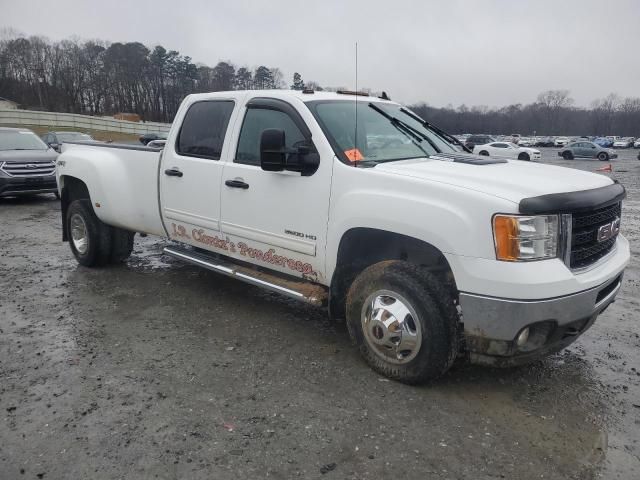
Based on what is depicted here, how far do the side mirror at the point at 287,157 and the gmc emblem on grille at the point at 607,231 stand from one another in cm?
198

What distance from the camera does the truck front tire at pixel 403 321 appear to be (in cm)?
322

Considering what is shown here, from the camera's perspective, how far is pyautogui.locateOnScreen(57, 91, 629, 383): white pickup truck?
2.96 meters

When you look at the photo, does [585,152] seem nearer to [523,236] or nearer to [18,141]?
[18,141]

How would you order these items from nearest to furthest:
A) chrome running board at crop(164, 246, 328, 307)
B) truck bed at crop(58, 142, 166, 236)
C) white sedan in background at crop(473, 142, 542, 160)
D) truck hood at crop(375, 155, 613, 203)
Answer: truck hood at crop(375, 155, 613, 203), chrome running board at crop(164, 246, 328, 307), truck bed at crop(58, 142, 166, 236), white sedan in background at crop(473, 142, 542, 160)

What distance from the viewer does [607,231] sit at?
3.45 m

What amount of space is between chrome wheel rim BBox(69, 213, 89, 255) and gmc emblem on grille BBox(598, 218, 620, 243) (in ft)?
17.9

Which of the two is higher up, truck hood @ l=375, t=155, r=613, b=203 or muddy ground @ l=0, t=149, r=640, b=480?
truck hood @ l=375, t=155, r=613, b=203

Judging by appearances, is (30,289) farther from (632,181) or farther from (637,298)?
(632,181)

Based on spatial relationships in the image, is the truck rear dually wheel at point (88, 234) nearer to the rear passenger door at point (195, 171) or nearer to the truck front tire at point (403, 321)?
the rear passenger door at point (195, 171)

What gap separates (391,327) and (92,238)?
4.21m

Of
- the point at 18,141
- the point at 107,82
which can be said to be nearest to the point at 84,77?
the point at 107,82

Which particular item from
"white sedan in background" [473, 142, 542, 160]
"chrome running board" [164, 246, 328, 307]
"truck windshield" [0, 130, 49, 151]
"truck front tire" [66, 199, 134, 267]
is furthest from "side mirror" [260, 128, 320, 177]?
"white sedan in background" [473, 142, 542, 160]

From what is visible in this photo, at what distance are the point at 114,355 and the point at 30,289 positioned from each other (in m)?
2.24

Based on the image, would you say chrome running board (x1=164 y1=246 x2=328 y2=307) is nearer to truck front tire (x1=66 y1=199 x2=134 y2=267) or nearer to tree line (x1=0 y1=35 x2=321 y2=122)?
truck front tire (x1=66 y1=199 x2=134 y2=267)
